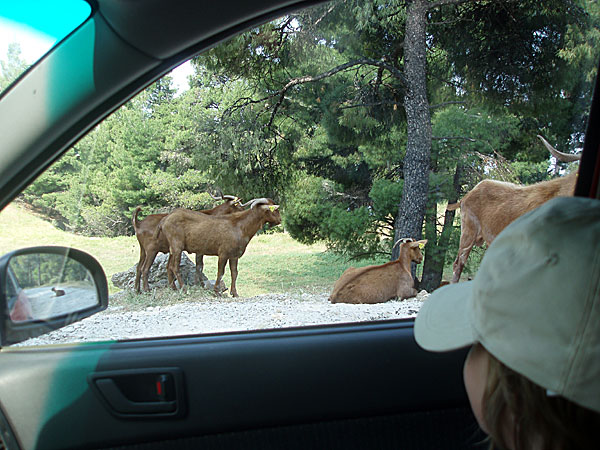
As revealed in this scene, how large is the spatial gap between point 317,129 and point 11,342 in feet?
5.17

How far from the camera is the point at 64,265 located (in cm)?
157

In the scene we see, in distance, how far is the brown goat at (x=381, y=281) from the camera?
2.31m

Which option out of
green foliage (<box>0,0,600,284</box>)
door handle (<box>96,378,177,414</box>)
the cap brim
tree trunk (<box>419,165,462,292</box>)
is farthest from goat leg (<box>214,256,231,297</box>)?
the cap brim

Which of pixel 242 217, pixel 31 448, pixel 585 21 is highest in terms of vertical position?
pixel 585 21

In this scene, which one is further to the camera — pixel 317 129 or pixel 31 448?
pixel 317 129

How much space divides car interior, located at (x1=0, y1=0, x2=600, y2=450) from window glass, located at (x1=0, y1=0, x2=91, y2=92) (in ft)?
0.47

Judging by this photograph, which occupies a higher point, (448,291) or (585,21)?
(585,21)

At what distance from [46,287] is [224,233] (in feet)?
3.36

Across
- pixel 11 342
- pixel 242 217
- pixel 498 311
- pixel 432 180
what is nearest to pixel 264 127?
pixel 242 217

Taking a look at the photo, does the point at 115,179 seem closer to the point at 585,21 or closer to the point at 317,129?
the point at 317,129

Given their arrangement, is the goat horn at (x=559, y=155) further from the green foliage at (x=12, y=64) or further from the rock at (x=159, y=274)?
the green foliage at (x=12, y=64)

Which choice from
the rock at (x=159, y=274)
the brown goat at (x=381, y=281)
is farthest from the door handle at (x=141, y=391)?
the brown goat at (x=381, y=281)

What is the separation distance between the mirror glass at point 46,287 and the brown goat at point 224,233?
735mm

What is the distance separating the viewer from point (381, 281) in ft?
8.02
